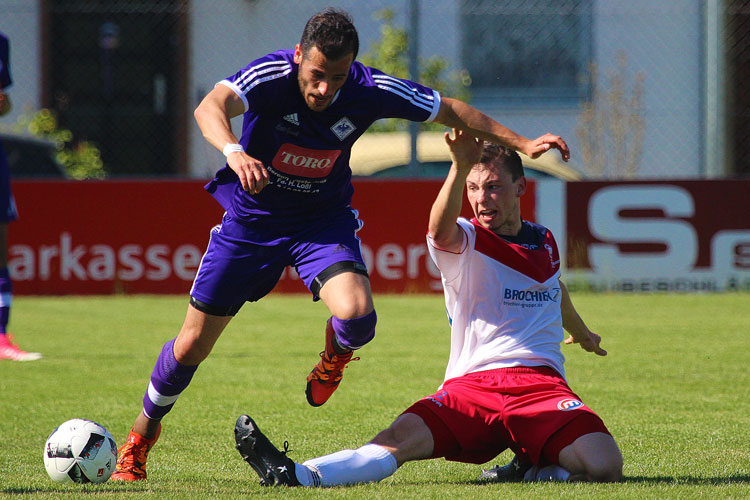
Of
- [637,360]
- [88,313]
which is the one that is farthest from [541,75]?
[637,360]

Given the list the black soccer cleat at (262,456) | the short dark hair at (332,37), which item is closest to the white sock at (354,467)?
the black soccer cleat at (262,456)

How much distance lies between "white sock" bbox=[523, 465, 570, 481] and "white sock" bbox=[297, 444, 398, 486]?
564 millimetres

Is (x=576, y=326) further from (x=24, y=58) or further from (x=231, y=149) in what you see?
(x=24, y=58)

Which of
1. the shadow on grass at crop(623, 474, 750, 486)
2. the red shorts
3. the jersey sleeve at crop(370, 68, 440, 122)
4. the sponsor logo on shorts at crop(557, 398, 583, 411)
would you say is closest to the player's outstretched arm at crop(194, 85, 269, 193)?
the jersey sleeve at crop(370, 68, 440, 122)

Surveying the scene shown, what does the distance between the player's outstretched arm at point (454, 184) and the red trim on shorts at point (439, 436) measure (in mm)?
701

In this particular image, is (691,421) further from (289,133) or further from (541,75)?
(541,75)

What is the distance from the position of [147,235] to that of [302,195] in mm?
8372

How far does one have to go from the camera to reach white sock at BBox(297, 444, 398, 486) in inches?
149

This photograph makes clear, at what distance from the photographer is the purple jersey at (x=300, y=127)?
13.9 ft

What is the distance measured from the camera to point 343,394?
6281 millimetres

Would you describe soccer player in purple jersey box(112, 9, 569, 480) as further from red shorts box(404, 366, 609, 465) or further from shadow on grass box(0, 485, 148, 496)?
red shorts box(404, 366, 609, 465)

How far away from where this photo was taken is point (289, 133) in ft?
14.1

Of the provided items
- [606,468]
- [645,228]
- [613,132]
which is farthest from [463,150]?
[613,132]

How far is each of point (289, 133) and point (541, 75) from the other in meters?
16.2
